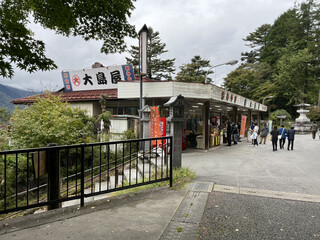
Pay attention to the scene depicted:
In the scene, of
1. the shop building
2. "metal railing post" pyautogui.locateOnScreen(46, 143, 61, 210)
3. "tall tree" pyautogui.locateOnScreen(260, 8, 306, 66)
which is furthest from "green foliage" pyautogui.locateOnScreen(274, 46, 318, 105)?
"metal railing post" pyautogui.locateOnScreen(46, 143, 61, 210)

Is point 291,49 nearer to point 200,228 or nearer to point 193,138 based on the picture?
point 193,138

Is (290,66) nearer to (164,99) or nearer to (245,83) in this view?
(245,83)

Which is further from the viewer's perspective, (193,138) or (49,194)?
(193,138)

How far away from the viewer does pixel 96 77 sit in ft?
54.1

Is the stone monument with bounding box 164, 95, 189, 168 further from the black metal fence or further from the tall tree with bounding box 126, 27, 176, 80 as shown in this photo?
the tall tree with bounding box 126, 27, 176, 80

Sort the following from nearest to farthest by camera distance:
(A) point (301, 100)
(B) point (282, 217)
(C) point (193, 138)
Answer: (B) point (282, 217) → (C) point (193, 138) → (A) point (301, 100)

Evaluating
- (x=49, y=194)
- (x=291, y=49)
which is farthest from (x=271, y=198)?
(x=291, y=49)

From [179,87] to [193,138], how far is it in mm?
4908

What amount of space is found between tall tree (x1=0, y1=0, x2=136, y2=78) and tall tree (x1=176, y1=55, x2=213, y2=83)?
1264 inches

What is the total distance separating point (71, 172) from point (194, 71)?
3435 centimetres

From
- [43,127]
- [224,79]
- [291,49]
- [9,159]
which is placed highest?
[291,49]

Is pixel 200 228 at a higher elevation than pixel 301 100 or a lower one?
lower

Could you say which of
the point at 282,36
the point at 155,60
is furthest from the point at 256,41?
the point at 155,60

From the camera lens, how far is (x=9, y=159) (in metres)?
7.80
